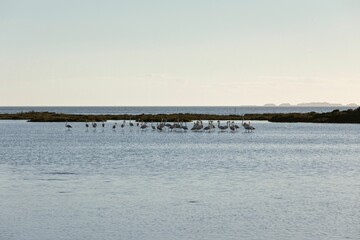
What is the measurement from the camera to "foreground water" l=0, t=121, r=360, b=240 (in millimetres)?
22641

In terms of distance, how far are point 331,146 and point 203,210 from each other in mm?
40455

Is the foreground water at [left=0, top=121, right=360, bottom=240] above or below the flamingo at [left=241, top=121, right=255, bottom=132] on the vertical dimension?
below

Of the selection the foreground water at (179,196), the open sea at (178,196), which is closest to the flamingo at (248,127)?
the foreground water at (179,196)

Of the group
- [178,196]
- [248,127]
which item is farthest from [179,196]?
[248,127]

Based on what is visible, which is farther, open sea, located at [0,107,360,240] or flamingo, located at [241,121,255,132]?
flamingo, located at [241,121,255,132]

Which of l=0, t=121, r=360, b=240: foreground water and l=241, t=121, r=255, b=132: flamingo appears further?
l=241, t=121, r=255, b=132: flamingo

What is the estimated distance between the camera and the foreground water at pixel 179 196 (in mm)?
22641

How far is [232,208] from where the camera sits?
26406 millimetres

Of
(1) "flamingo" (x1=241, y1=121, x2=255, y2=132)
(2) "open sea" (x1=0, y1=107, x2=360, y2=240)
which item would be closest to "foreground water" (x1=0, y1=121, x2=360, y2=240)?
(2) "open sea" (x1=0, y1=107, x2=360, y2=240)

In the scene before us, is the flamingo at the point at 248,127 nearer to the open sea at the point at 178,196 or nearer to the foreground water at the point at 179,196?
the foreground water at the point at 179,196

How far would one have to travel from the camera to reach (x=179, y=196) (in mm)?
29250

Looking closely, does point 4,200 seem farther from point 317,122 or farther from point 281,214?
point 317,122

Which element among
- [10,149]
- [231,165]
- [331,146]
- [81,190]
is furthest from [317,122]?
[81,190]

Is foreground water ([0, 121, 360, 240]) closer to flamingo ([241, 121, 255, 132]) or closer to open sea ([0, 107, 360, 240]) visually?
open sea ([0, 107, 360, 240])
